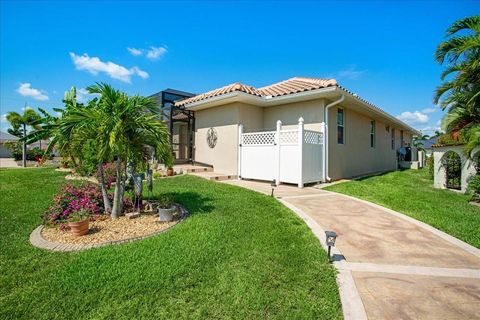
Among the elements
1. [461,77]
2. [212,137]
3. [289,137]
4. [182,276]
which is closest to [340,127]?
[289,137]

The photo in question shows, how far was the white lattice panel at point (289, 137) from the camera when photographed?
31.0 ft

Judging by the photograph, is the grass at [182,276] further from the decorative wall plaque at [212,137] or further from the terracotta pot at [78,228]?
the decorative wall plaque at [212,137]

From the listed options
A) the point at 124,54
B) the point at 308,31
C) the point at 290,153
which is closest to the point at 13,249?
the point at 290,153

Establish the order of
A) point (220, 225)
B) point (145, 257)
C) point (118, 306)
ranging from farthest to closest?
point (220, 225), point (145, 257), point (118, 306)

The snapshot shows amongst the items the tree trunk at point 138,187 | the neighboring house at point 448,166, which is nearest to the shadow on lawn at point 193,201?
the tree trunk at point 138,187

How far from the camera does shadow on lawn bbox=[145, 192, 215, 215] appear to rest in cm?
589

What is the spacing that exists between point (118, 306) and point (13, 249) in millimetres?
2689

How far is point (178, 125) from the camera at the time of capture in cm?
1574

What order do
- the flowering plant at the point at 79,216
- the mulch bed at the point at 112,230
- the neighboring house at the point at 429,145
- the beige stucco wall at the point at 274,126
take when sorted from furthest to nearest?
the neighboring house at the point at 429,145, the beige stucco wall at the point at 274,126, the flowering plant at the point at 79,216, the mulch bed at the point at 112,230

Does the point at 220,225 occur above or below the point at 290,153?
below

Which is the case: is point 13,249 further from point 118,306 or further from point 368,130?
point 368,130

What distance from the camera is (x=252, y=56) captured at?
49.4ft

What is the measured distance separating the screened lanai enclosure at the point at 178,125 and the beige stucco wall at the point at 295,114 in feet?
15.2

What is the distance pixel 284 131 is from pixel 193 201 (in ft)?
16.0
